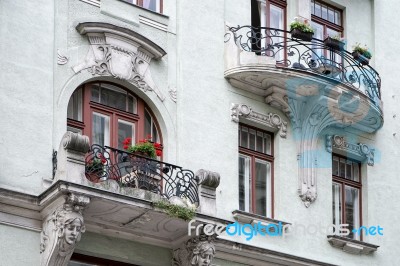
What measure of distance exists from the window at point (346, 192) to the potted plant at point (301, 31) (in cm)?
289

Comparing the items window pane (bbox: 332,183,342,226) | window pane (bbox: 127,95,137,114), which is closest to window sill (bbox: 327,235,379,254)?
window pane (bbox: 332,183,342,226)

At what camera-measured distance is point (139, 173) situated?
67.6 ft

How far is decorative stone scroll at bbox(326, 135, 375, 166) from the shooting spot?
2503cm

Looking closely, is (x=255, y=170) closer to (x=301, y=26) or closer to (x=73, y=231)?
(x=301, y=26)

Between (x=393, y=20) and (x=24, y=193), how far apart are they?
463 inches

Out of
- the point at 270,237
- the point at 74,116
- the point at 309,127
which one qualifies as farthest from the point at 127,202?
the point at 309,127

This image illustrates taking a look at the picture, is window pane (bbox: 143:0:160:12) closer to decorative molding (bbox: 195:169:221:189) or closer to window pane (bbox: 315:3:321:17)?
decorative molding (bbox: 195:169:221:189)

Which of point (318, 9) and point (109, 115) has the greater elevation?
point (318, 9)

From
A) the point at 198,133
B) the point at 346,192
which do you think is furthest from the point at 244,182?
the point at 346,192

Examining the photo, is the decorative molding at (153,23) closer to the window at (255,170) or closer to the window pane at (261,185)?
the window at (255,170)

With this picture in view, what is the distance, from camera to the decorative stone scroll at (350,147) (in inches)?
985

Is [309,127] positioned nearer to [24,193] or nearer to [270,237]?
[270,237]

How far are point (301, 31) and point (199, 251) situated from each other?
5927mm

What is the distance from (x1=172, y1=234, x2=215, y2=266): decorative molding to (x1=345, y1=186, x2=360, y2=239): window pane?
16.8ft
